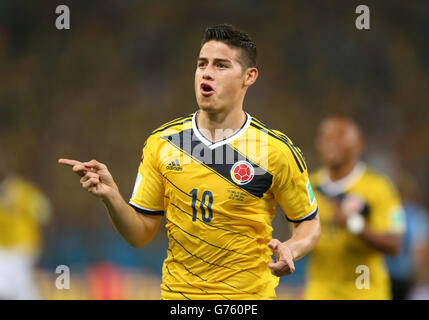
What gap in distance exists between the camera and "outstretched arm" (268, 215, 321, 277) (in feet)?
10.3

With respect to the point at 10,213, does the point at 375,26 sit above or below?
above

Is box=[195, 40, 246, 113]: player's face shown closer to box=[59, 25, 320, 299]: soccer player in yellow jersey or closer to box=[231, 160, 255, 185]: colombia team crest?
box=[59, 25, 320, 299]: soccer player in yellow jersey

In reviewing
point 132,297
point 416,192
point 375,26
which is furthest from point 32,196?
point 375,26

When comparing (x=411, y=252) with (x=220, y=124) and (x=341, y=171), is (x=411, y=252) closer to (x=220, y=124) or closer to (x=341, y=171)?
(x=341, y=171)

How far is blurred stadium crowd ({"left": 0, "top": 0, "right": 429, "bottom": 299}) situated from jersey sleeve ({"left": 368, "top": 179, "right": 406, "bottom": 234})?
4883 mm

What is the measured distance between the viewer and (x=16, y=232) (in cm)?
805

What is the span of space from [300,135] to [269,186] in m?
7.99

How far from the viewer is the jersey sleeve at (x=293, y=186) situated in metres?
3.69

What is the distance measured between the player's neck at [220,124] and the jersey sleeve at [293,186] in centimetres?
34

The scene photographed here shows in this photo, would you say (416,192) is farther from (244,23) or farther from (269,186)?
(269,186)

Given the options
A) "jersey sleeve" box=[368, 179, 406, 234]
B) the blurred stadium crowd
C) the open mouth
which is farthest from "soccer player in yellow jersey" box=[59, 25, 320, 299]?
the blurred stadium crowd

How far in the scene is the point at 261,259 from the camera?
3725 millimetres

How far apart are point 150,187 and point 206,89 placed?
0.69 m

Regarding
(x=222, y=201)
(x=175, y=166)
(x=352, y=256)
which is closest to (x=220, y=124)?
(x=175, y=166)
